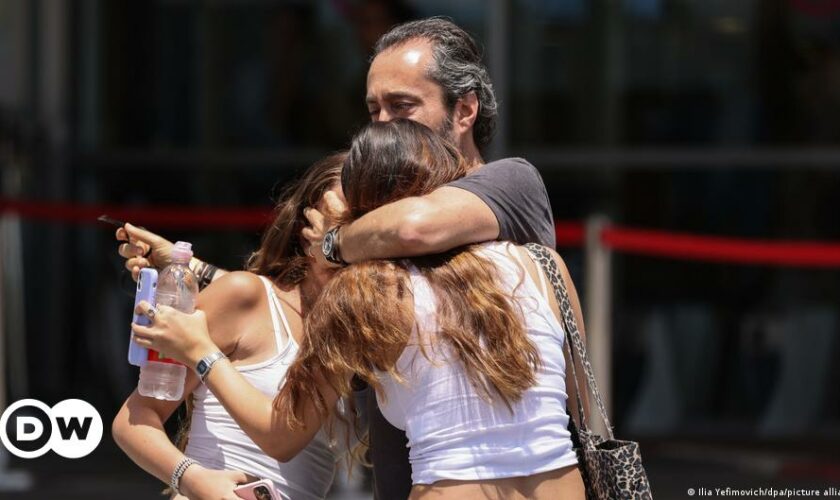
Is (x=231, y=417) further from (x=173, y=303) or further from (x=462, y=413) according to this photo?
(x=462, y=413)

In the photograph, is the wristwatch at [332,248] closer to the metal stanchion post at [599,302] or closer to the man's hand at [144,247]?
the man's hand at [144,247]

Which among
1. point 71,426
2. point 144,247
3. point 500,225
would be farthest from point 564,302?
point 71,426

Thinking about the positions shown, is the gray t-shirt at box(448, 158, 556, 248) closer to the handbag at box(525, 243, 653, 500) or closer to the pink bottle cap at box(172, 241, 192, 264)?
the handbag at box(525, 243, 653, 500)

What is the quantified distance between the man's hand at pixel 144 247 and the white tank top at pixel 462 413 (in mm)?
693

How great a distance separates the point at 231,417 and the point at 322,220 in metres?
0.42

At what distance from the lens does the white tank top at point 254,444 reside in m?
2.57

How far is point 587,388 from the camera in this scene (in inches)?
99.2

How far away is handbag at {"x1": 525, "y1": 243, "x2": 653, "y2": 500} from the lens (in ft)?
7.97

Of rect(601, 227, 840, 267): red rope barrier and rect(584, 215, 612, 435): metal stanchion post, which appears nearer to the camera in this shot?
rect(601, 227, 840, 267): red rope barrier

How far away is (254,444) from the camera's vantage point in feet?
8.43

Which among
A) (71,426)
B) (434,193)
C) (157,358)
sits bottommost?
(71,426)

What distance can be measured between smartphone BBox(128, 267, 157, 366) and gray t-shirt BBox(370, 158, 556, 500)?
437 millimetres

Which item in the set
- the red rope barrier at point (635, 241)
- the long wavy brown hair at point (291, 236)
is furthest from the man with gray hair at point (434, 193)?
the red rope barrier at point (635, 241)

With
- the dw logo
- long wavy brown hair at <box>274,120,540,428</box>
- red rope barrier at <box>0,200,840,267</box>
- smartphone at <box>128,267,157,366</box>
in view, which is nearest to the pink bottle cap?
smartphone at <box>128,267,157,366</box>
